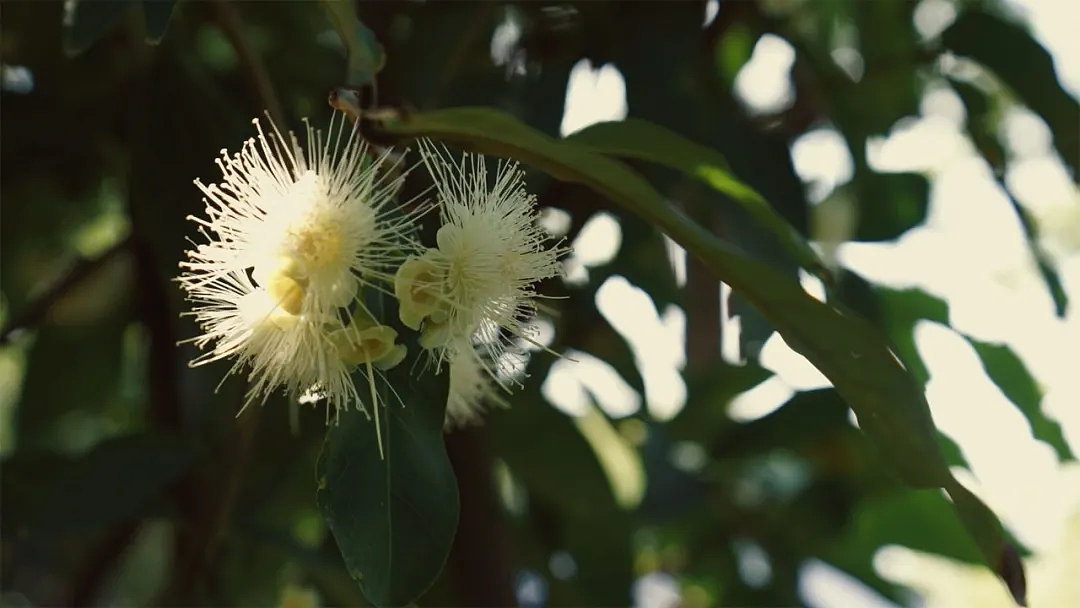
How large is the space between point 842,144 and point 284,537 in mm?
726

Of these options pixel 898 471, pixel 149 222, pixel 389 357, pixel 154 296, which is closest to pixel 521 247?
pixel 389 357

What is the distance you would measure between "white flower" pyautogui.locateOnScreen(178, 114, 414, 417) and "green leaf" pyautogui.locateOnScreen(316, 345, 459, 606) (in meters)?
0.02

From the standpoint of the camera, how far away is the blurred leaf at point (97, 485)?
3.14 ft

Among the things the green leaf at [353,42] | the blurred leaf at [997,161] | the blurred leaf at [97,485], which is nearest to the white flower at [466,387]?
the green leaf at [353,42]

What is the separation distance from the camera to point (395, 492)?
56 cm

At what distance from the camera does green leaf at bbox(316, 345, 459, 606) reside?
1.77ft

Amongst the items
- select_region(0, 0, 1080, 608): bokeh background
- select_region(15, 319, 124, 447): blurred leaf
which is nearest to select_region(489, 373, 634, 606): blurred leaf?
select_region(0, 0, 1080, 608): bokeh background

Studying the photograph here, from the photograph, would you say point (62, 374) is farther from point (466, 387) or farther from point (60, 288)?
point (466, 387)

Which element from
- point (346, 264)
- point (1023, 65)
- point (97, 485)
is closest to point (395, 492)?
point (346, 264)

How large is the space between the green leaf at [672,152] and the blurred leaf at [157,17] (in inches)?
9.6

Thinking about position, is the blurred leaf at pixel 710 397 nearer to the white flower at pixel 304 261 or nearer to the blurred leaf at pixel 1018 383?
the blurred leaf at pixel 1018 383

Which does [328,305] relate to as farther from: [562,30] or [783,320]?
[562,30]

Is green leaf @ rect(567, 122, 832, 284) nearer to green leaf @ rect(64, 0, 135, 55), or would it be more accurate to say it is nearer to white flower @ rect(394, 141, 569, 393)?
white flower @ rect(394, 141, 569, 393)

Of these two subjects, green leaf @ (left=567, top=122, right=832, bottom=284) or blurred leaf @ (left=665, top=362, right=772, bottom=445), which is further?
blurred leaf @ (left=665, top=362, right=772, bottom=445)
